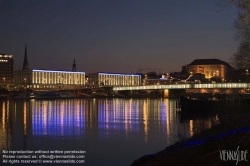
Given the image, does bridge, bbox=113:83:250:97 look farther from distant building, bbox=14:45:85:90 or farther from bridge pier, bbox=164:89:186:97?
distant building, bbox=14:45:85:90

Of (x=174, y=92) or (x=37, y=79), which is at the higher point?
(x=37, y=79)

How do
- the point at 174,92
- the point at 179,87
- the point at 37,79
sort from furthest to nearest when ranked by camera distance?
1. the point at 37,79
2. the point at 174,92
3. the point at 179,87

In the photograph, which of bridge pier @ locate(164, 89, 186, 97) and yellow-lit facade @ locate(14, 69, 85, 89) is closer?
bridge pier @ locate(164, 89, 186, 97)

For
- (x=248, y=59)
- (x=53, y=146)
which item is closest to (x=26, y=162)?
(x=53, y=146)

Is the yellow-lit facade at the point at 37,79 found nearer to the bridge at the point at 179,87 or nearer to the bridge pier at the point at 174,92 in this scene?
the bridge at the point at 179,87

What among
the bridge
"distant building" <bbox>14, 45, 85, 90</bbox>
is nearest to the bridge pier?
the bridge

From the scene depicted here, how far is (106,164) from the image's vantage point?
20891 mm

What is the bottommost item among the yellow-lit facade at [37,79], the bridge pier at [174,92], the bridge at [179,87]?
the bridge pier at [174,92]

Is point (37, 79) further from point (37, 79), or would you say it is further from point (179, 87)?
point (179, 87)

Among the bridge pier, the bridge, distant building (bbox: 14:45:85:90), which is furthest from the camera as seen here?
distant building (bbox: 14:45:85:90)

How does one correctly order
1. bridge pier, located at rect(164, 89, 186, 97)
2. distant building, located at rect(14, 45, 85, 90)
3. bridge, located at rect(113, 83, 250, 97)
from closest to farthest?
bridge, located at rect(113, 83, 250, 97) → bridge pier, located at rect(164, 89, 186, 97) → distant building, located at rect(14, 45, 85, 90)

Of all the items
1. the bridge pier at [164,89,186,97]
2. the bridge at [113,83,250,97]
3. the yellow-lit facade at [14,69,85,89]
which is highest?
the yellow-lit facade at [14,69,85,89]

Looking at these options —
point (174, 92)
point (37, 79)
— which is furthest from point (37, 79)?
point (174, 92)

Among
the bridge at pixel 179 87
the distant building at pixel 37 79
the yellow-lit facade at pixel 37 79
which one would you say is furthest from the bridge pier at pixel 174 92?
the yellow-lit facade at pixel 37 79
